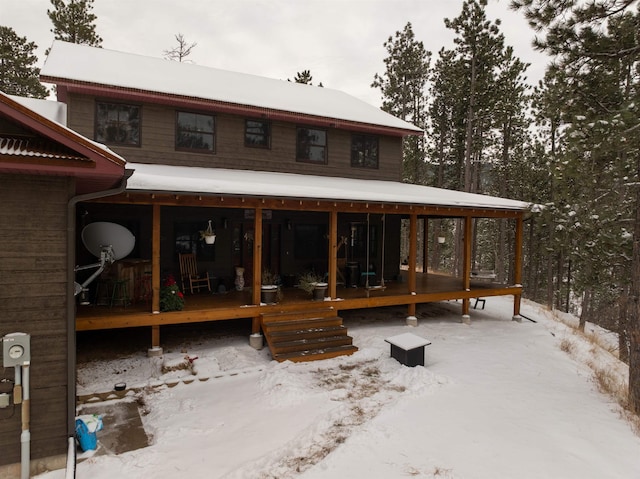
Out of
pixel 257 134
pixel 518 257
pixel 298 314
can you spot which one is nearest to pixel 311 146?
pixel 257 134

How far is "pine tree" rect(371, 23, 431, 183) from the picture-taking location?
2448 cm

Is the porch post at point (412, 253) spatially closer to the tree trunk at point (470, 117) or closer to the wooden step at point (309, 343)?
the wooden step at point (309, 343)

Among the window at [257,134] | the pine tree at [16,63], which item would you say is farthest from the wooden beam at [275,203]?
the pine tree at [16,63]

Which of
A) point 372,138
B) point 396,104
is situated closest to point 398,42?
point 396,104

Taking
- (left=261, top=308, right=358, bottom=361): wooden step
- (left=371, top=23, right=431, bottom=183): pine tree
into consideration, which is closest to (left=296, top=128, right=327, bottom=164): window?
(left=261, top=308, right=358, bottom=361): wooden step

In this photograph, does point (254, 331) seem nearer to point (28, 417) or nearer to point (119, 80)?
point (28, 417)

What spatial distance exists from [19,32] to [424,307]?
81.0 feet

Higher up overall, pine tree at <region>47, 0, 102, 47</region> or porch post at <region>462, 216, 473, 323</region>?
pine tree at <region>47, 0, 102, 47</region>

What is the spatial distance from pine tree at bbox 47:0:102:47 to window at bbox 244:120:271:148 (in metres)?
13.3

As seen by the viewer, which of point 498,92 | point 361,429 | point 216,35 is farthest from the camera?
point 216,35

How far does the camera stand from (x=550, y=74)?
7.42 metres

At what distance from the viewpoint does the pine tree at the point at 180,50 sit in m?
23.2

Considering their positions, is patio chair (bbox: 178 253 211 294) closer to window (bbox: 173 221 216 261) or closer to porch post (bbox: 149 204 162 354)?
window (bbox: 173 221 216 261)

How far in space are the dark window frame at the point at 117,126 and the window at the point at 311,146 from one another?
15.9 ft
